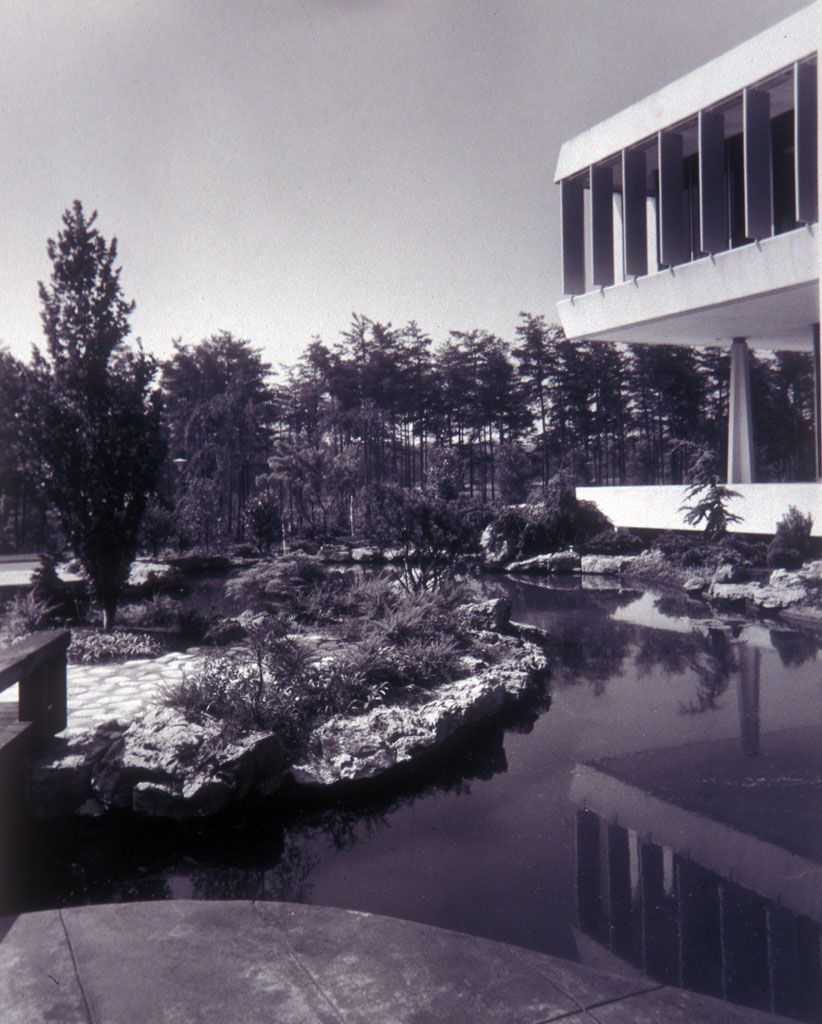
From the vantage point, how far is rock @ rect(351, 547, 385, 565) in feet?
63.8

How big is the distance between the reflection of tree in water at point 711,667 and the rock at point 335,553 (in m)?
11.2

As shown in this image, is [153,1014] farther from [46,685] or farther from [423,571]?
[423,571]

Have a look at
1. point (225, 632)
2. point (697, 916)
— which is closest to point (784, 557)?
point (225, 632)

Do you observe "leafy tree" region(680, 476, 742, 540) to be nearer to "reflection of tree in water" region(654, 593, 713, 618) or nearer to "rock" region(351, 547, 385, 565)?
"reflection of tree in water" region(654, 593, 713, 618)

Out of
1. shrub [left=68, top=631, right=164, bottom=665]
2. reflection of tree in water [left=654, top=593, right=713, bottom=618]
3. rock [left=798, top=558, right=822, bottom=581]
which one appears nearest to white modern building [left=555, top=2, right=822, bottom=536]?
rock [left=798, top=558, right=822, bottom=581]

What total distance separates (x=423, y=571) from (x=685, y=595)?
5.78m

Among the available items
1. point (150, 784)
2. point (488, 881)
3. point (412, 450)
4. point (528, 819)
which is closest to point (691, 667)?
point (528, 819)

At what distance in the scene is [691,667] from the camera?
8195 millimetres

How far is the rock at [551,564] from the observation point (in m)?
17.9

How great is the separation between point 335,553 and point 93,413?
12.1m

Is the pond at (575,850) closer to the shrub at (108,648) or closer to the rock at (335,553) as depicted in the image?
the shrub at (108,648)

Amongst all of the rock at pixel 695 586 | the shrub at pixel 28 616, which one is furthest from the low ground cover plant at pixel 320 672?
the rock at pixel 695 586

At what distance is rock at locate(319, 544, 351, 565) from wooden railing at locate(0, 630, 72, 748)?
14.4 m

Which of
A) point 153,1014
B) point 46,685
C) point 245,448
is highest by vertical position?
point 245,448
